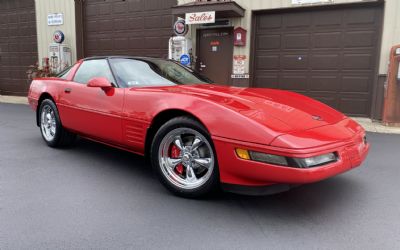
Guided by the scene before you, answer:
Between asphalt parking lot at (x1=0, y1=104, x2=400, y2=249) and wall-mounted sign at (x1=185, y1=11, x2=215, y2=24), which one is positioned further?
wall-mounted sign at (x1=185, y1=11, x2=215, y2=24)

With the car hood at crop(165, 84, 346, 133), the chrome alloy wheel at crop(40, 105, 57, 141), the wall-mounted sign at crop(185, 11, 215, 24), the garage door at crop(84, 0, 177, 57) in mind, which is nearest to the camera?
the car hood at crop(165, 84, 346, 133)

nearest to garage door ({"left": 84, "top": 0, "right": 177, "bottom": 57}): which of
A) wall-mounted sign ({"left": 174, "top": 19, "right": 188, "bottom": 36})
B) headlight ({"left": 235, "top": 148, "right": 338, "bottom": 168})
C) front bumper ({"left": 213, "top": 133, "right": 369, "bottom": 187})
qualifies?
wall-mounted sign ({"left": 174, "top": 19, "right": 188, "bottom": 36})

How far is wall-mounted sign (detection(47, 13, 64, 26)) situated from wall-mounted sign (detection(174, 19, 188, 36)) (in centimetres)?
492

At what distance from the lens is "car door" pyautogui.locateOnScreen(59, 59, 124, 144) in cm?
379

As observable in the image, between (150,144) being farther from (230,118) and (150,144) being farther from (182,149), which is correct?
(230,118)

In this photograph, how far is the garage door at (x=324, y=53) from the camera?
8211mm

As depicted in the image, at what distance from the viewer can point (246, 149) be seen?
2717mm

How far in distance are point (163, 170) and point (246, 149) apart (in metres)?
0.93

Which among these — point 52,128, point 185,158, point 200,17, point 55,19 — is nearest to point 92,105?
point 52,128

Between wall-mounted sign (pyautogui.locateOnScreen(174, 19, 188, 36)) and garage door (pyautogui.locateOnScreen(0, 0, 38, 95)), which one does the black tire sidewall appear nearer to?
wall-mounted sign (pyautogui.locateOnScreen(174, 19, 188, 36))

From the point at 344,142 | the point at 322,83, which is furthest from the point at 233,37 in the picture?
the point at 344,142

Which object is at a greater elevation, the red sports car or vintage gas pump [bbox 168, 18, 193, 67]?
vintage gas pump [bbox 168, 18, 193, 67]

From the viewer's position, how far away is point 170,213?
292 centimetres

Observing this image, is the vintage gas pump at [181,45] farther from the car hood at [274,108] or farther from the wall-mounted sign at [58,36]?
the car hood at [274,108]
